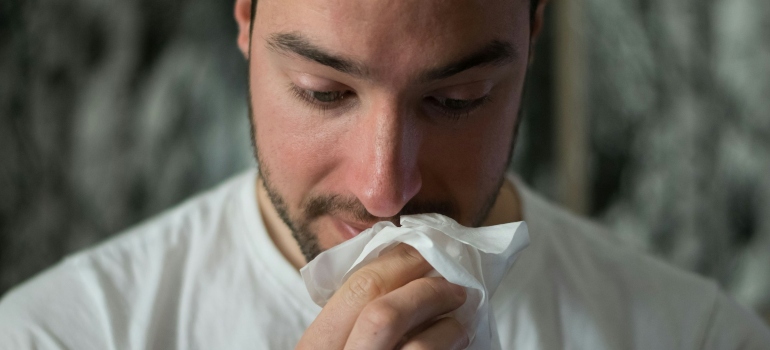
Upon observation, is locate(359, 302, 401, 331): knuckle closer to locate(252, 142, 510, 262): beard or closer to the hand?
the hand

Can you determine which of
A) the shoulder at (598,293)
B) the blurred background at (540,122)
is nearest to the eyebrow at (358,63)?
the shoulder at (598,293)

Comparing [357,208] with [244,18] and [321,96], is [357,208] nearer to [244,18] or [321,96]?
[321,96]

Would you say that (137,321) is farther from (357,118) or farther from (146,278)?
(357,118)

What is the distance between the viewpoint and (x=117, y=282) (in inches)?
39.3

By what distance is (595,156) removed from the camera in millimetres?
1577

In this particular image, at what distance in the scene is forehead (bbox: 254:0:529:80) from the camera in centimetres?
74

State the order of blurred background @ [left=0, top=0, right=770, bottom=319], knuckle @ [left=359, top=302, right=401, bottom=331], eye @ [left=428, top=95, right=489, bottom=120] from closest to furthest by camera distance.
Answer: knuckle @ [left=359, top=302, right=401, bottom=331], eye @ [left=428, top=95, right=489, bottom=120], blurred background @ [left=0, top=0, right=770, bottom=319]

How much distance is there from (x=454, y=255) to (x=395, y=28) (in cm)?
26

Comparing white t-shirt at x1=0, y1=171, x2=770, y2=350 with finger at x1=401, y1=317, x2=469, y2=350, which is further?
white t-shirt at x1=0, y1=171, x2=770, y2=350

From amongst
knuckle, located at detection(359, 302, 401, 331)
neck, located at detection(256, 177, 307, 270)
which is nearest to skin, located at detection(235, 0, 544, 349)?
knuckle, located at detection(359, 302, 401, 331)

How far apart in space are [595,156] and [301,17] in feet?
3.29

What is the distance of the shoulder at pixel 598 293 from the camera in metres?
1.01

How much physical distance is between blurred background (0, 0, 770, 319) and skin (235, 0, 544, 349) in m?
0.52

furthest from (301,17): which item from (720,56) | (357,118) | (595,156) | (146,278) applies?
(720,56)
